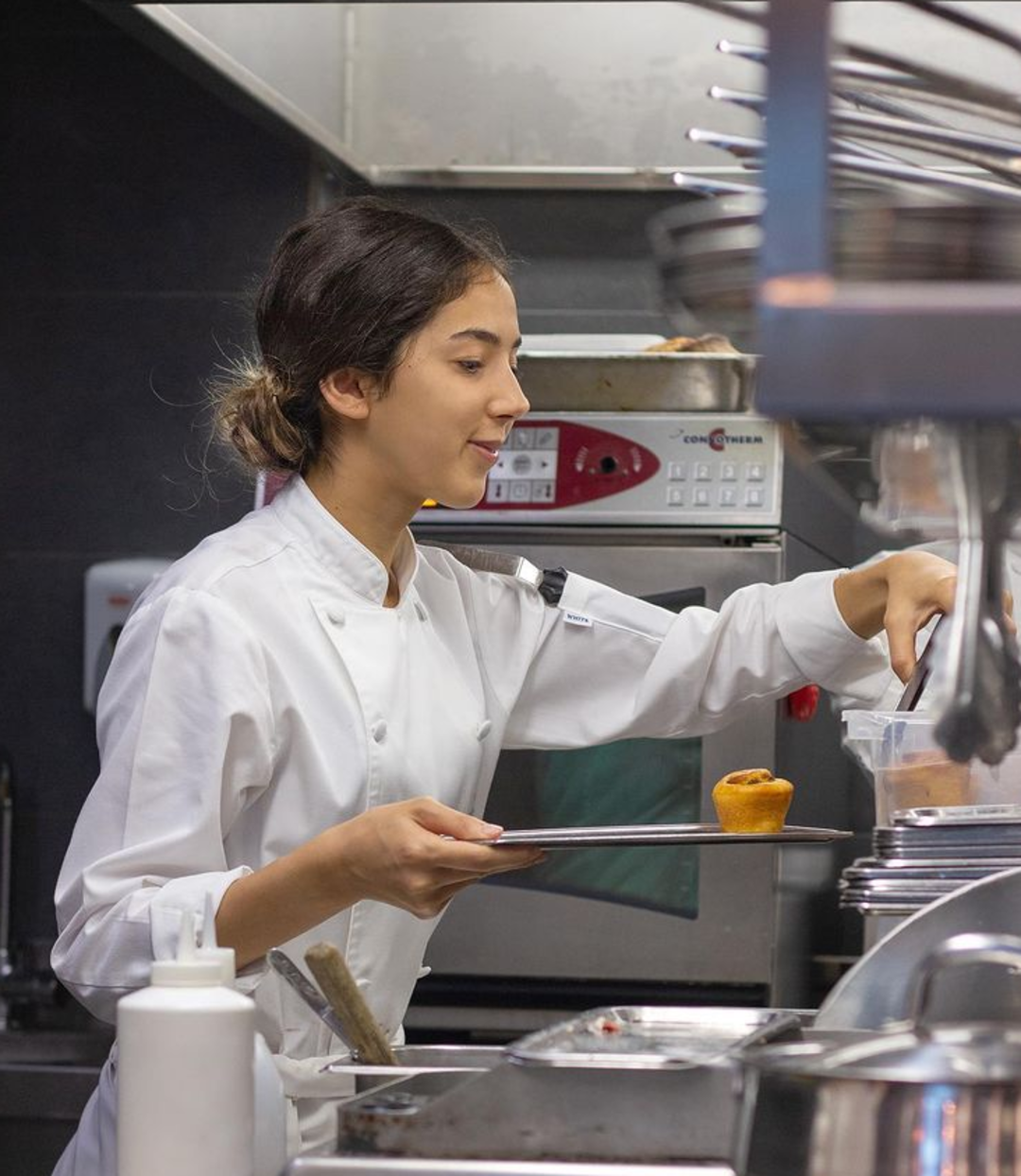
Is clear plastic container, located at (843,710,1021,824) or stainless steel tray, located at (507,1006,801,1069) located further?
clear plastic container, located at (843,710,1021,824)

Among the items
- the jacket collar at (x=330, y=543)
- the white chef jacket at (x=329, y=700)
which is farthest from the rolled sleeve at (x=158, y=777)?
the jacket collar at (x=330, y=543)

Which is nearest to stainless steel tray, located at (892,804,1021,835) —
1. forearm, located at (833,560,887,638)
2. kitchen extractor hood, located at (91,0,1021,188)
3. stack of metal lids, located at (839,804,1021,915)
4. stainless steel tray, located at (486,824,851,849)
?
stack of metal lids, located at (839,804,1021,915)

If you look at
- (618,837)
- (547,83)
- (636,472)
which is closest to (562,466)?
(636,472)

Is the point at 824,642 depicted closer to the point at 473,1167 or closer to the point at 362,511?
the point at 362,511

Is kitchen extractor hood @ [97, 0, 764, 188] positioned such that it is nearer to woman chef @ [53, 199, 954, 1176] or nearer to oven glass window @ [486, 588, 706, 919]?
oven glass window @ [486, 588, 706, 919]

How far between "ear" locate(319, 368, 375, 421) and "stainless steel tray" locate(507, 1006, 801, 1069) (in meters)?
0.78

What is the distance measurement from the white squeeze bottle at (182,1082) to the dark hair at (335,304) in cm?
93

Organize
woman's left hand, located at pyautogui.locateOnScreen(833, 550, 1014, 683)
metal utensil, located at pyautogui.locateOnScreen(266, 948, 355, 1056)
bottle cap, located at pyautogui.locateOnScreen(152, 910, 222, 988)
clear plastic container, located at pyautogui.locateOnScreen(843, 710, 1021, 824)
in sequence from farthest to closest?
woman's left hand, located at pyautogui.locateOnScreen(833, 550, 1014, 683), clear plastic container, located at pyautogui.locateOnScreen(843, 710, 1021, 824), metal utensil, located at pyautogui.locateOnScreen(266, 948, 355, 1056), bottle cap, located at pyautogui.locateOnScreen(152, 910, 222, 988)

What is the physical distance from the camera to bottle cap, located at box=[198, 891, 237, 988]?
1.17 m

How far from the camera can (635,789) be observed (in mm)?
2562

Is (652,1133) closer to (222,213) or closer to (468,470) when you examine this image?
(468,470)

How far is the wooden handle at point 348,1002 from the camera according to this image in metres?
1.19

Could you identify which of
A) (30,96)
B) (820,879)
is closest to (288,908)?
(820,879)

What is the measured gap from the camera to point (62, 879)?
1.73m
